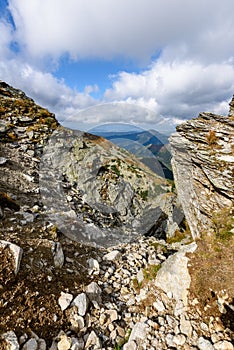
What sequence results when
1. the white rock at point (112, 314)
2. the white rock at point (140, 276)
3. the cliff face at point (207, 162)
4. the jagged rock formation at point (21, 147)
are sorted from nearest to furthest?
the white rock at point (112, 314), the white rock at point (140, 276), the cliff face at point (207, 162), the jagged rock formation at point (21, 147)

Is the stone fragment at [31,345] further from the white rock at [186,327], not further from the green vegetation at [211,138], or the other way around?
the green vegetation at [211,138]

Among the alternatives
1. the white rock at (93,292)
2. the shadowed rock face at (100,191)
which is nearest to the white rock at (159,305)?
the white rock at (93,292)

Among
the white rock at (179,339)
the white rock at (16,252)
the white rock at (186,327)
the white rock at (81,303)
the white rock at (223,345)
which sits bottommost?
the white rock at (81,303)

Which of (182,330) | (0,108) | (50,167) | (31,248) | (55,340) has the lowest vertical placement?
(55,340)

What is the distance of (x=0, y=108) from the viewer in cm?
1952

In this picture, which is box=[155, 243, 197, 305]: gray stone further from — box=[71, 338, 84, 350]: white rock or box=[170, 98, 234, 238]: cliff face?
box=[170, 98, 234, 238]: cliff face

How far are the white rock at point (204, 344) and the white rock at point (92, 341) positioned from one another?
2.47m

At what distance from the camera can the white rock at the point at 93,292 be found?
5766mm

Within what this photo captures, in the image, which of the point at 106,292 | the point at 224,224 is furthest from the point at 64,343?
the point at 224,224

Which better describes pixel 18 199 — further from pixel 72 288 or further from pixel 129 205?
pixel 129 205

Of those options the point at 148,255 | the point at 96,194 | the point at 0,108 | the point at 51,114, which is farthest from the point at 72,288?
the point at 51,114

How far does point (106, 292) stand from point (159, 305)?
5.84 ft

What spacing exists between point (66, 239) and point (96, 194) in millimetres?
8745

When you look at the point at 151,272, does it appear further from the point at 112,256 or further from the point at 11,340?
the point at 11,340
